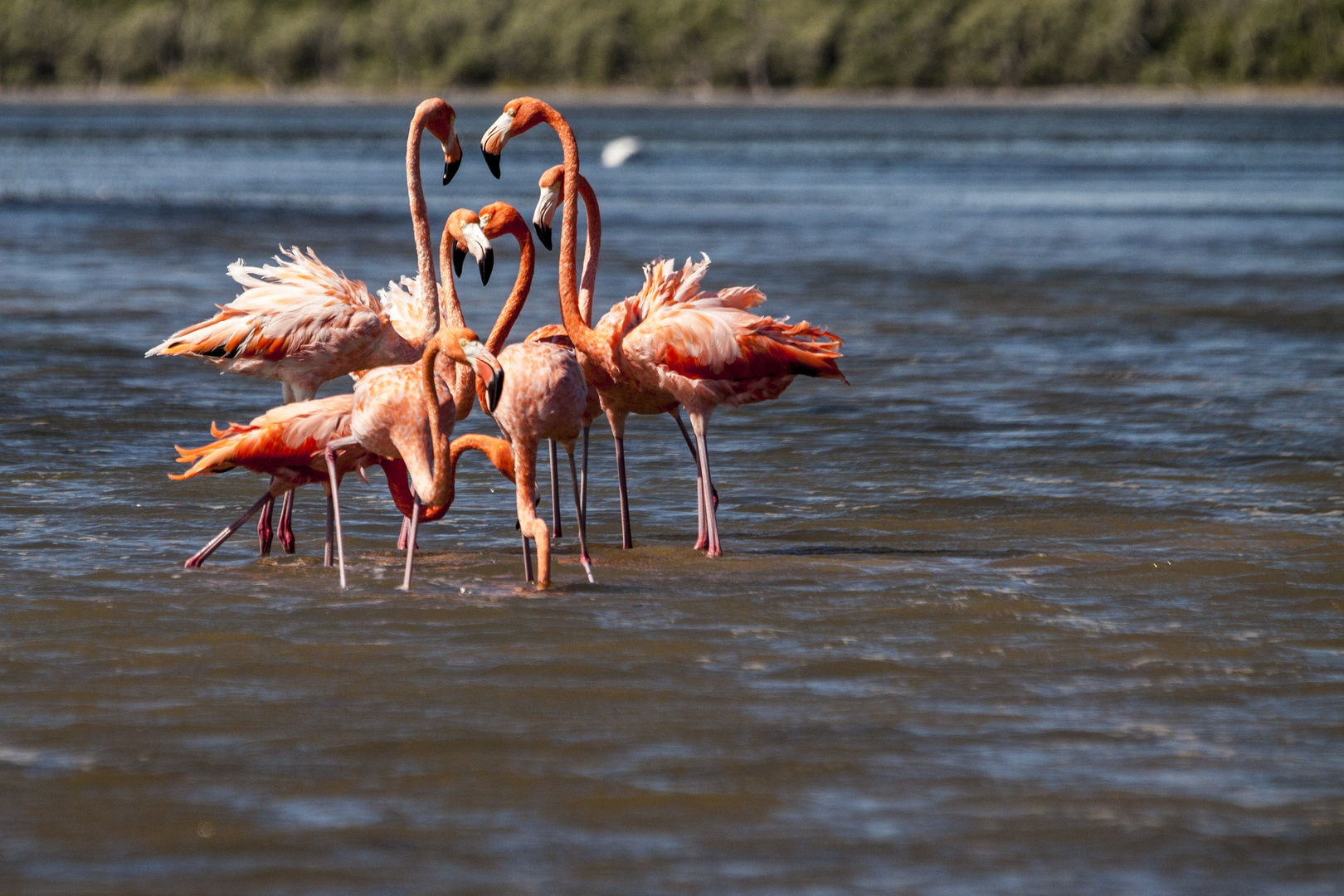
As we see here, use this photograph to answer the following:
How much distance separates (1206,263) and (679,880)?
60.3 feet

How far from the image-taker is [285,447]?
6.98 meters

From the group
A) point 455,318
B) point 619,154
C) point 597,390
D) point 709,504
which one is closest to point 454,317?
point 455,318

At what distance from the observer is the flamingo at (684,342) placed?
296 inches

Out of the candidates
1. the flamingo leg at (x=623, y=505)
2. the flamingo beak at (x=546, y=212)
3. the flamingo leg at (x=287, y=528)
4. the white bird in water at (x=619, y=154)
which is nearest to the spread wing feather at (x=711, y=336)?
the flamingo leg at (x=623, y=505)

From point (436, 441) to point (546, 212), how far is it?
1.09 meters

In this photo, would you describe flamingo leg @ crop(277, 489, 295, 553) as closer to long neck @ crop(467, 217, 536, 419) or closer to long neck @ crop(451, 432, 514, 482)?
long neck @ crop(451, 432, 514, 482)

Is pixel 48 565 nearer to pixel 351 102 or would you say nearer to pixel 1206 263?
pixel 1206 263

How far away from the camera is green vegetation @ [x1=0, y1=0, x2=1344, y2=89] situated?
4205 inches

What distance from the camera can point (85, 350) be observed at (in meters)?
13.5

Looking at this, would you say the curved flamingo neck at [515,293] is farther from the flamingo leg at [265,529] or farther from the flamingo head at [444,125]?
the flamingo leg at [265,529]

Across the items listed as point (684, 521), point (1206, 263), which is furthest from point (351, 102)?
point (684, 521)

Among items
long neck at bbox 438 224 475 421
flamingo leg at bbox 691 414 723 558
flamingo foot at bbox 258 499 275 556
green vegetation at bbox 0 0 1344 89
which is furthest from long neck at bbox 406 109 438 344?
green vegetation at bbox 0 0 1344 89

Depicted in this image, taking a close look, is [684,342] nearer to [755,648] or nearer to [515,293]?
[515,293]

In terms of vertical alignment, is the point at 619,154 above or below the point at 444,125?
below
